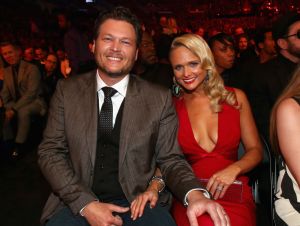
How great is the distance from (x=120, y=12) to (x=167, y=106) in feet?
1.90

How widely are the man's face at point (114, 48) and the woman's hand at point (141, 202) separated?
0.66 m

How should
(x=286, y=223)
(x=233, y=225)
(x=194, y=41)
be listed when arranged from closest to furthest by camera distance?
1. (x=286, y=223)
2. (x=233, y=225)
3. (x=194, y=41)

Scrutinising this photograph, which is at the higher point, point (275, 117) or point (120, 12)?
point (120, 12)

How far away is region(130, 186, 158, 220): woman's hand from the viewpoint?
1945 millimetres

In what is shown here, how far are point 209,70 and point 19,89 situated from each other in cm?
369

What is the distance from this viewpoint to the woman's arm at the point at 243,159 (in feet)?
7.07

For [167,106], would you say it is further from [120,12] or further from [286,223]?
[286,223]

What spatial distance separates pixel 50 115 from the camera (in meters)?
2.13

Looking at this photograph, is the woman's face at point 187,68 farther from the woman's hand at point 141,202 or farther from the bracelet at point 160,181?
the woman's hand at point 141,202

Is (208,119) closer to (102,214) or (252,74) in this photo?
(102,214)

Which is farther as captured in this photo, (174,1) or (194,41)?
(174,1)

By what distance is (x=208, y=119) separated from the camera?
2.61 m

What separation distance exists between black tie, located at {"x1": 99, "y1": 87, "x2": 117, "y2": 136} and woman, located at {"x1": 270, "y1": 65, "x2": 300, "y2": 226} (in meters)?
0.84

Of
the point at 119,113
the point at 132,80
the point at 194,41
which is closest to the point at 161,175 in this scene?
the point at 119,113
